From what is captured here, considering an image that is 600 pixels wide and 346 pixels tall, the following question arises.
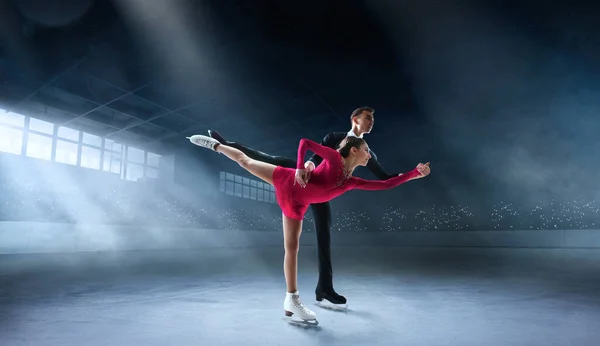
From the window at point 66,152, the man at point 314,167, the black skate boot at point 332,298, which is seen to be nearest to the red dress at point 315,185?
the man at point 314,167

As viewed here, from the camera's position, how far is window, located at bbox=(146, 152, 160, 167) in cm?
1260

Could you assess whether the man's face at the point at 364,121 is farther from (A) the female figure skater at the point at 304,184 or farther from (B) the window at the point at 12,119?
(B) the window at the point at 12,119

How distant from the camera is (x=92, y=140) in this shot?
36.6 ft

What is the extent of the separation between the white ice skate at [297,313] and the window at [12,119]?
1020cm

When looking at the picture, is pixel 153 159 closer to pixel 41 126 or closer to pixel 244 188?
pixel 41 126

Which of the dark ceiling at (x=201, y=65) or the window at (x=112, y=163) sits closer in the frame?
the dark ceiling at (x=201, y=65)

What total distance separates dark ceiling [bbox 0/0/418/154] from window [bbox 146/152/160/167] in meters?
2.37

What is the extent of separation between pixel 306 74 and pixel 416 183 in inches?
295

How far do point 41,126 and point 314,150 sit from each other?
10666 millimetres

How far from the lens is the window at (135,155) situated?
476 inches

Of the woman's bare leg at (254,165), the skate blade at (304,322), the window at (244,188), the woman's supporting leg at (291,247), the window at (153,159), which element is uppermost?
the window at (153,159)

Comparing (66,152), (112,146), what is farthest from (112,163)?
(66,152)

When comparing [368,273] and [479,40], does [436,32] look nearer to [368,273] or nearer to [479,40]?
[479,40]

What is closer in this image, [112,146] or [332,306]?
[332,306]
